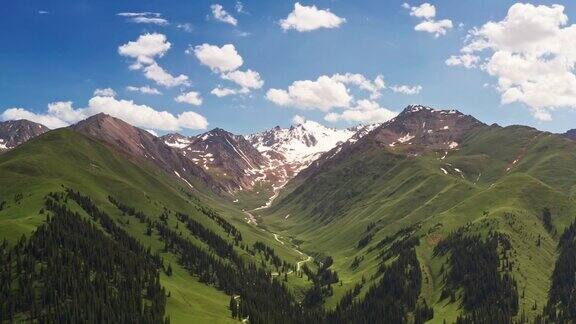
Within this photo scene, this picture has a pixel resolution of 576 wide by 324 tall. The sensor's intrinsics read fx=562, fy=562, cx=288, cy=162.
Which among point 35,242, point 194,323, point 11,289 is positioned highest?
point 35,242

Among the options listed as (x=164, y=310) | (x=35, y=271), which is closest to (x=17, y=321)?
(x=35, y=271)

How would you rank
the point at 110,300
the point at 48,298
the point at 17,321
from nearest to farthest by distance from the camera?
the point at 17,321 < the point at 48,298 < the point at 110,300

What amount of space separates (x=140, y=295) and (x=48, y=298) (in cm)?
3342

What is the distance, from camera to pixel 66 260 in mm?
197000

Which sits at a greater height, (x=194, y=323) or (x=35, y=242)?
(x=35, y=242)

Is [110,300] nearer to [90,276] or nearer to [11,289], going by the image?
[90,276]

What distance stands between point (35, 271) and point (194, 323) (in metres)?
55.4

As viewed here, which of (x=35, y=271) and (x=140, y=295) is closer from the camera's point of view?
(x=35, y=271)

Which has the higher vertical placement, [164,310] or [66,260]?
[66,260]

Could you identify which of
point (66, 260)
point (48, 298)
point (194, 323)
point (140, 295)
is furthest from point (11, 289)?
point (194, 323)

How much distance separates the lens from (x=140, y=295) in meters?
199

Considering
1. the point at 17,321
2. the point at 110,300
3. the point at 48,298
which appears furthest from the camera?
the point at 110,300

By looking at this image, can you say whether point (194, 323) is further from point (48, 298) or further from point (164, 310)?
point (48, 298)

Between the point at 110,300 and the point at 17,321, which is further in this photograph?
the point at 110,300
